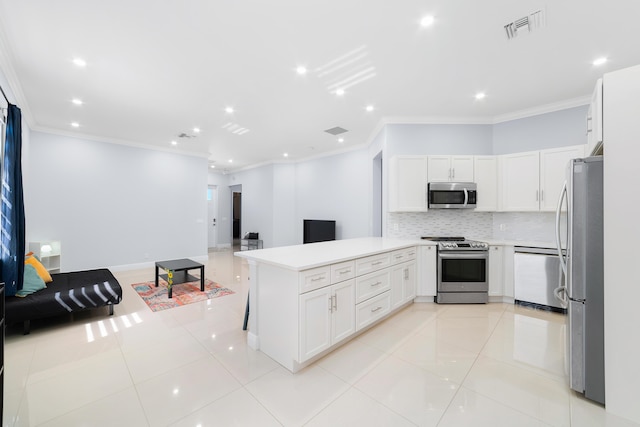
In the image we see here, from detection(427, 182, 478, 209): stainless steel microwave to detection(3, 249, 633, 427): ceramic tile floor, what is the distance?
1.64 m

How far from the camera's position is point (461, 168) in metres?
4.20

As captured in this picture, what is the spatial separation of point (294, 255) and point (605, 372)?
2457 mm

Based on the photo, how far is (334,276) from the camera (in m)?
2.49

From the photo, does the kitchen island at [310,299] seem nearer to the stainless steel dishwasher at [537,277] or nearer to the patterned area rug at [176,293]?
the patterned area rug at [176,293]

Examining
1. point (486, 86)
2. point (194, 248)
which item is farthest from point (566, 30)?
point (194, 248)

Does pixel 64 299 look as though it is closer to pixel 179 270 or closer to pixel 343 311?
pixel 179 270

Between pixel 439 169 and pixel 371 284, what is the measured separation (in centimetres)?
234

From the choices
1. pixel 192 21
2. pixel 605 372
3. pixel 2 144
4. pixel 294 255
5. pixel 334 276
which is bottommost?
pixel 605 372

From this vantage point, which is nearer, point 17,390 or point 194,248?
point 17,390

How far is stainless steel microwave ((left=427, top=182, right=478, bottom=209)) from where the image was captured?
13.3 feet

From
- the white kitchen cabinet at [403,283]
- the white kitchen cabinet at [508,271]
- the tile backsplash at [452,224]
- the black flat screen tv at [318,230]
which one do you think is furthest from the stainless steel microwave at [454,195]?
the black flat screen tv at [318,230]

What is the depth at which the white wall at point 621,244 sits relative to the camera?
1.70 m

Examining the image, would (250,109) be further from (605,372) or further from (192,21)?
(605,372)

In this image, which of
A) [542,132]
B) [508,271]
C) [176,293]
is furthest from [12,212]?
[542,132]
